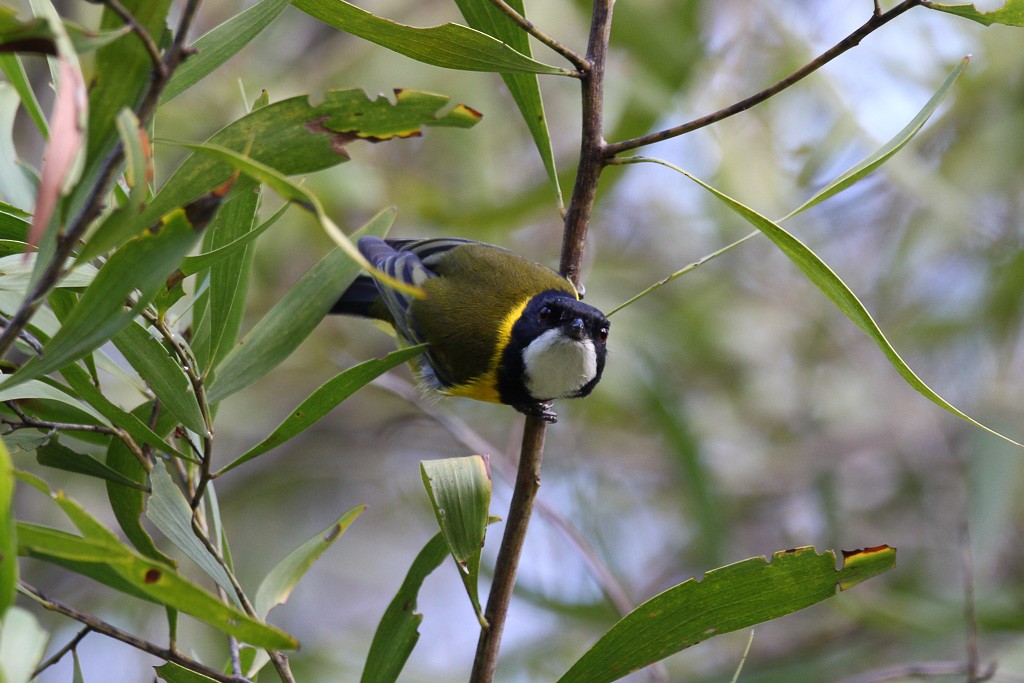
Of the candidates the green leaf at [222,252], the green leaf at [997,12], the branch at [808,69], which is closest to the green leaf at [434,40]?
the branch at [808,69]

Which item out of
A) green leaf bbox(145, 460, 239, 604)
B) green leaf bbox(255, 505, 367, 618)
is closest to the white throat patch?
green leaf bbox(255, 505, 367, 618)

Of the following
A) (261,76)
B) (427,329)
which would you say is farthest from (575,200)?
(261,76)

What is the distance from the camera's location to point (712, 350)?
15.0 feet

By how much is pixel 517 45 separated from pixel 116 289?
2.38ft

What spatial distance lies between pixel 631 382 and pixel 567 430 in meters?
1.22

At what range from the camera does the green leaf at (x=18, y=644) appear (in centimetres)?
85

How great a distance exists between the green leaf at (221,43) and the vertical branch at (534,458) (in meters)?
0.43

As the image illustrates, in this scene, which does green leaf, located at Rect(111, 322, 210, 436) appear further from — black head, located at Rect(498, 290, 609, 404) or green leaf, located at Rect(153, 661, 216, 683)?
black head, located at Rect(498, 290, 609, 404)

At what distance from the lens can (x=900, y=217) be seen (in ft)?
15.4

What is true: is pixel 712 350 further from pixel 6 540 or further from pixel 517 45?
pixel 6 540

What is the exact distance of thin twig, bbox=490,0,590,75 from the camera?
1.23 meters

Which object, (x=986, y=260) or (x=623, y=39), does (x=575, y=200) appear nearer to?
(x=623, y=39)

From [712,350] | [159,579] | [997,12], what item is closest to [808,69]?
[997,12]

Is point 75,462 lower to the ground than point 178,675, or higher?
higher
